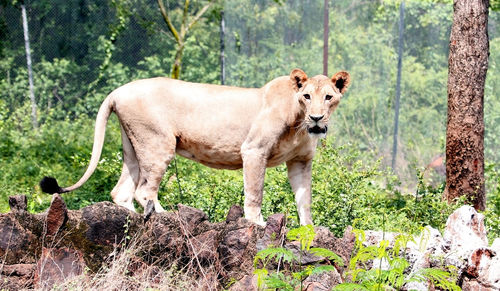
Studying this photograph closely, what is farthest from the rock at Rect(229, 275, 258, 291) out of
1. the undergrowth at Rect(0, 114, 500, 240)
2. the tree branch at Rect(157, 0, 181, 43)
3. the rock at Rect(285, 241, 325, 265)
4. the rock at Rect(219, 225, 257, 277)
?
the tree branch at Rect(157, 0, 181, 43)

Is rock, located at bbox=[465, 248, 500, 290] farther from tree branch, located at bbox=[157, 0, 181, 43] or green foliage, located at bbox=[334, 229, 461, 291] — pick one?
tree branch, located at bbox=[157, 0, 181, 43]

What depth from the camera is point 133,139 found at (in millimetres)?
6551

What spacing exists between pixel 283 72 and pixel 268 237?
8020 millimetres

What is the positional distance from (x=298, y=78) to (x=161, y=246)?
204 centimetres

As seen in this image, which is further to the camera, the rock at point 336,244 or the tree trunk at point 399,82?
the tree trunk at point 399,82

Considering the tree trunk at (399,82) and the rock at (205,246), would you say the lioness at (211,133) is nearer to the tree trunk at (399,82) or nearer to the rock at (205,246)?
the rock at (205,246)

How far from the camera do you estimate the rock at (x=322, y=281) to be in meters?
4.23

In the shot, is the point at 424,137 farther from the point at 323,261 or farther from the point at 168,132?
the point at 323,261

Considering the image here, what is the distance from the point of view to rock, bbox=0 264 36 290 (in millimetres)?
4555

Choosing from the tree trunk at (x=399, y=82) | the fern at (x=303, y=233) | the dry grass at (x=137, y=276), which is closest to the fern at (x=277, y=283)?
the fern at (x=303, y=233)

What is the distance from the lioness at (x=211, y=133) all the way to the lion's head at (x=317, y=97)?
8 cm

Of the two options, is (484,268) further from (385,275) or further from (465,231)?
(385,275)

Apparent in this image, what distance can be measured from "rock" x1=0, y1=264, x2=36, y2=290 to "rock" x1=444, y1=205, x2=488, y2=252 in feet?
9.56

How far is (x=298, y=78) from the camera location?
19.8 feet
